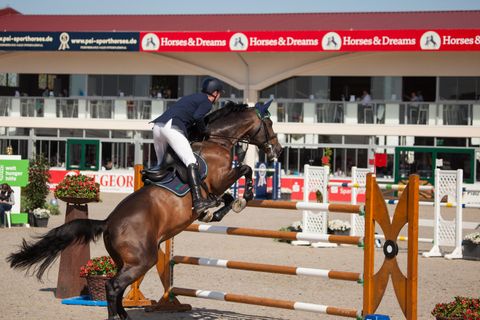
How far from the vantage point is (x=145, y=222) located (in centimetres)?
769

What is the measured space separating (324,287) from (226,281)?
1.42m

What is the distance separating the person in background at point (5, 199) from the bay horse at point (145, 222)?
1124 cm

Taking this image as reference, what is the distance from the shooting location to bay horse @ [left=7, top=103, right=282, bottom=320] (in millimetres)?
7605

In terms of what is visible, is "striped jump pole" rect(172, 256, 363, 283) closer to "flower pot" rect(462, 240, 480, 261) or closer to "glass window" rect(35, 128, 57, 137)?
"flower pot" rect(462, 240, 480, 261)

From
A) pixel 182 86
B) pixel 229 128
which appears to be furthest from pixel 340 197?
pixel 229 128

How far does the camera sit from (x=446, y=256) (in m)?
15.8

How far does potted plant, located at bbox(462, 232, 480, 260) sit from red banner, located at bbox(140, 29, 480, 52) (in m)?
19.6

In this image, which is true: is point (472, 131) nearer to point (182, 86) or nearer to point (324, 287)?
point (182, 86)

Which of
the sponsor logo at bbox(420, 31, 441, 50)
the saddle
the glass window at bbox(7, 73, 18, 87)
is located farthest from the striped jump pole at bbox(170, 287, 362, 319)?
the glass window at bbox(7, 73, 18, 87)

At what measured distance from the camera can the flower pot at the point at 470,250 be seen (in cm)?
1568

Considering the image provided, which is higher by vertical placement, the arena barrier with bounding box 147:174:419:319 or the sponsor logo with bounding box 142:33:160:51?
the sponsor logo with bounding box 142:33:160:51

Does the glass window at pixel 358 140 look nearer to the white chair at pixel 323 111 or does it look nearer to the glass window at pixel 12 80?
the white chair at pixel 323 111

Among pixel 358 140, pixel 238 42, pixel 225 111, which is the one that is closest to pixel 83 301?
pixel 225 111

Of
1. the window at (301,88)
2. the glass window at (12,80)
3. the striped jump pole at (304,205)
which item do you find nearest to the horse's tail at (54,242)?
the striped jump pole at (304,205)
